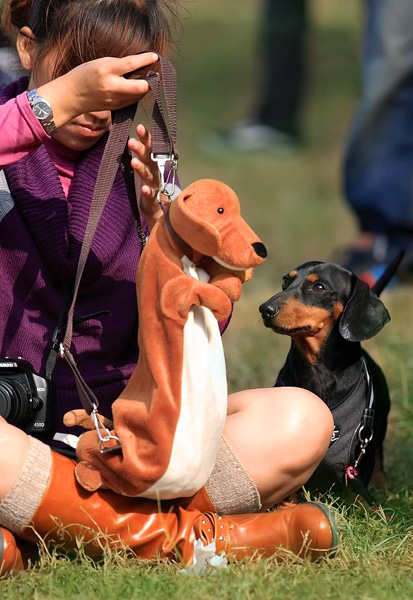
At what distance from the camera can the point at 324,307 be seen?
2.47 metres

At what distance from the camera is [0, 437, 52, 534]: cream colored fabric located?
6.46 ft

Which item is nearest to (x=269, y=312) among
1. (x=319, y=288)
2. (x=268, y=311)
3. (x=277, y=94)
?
(x=268, y=311)

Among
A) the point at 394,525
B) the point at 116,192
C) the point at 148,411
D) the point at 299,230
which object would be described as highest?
the point at 116,192

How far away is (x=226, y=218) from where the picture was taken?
189 cm

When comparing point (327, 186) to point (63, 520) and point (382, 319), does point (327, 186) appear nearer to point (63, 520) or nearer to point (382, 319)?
point (382, 319)

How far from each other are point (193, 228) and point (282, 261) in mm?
4482

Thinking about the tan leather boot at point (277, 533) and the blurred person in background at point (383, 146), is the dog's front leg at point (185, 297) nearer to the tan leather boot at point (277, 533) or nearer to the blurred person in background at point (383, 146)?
the tan leather boot at point (277, 533)

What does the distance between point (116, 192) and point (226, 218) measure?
0.54 metres

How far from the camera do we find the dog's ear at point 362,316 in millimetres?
2408

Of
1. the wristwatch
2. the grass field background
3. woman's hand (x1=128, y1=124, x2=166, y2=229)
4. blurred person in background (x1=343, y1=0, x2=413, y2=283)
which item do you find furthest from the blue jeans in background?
the wristwatch

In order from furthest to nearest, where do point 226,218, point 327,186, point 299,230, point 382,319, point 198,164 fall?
point 198,164 < point 327,186 < point 299,230 < point 382,319 < point 226,218

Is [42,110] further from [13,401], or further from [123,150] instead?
[13,401]

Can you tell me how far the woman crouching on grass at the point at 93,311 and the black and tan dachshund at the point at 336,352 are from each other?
24 cm

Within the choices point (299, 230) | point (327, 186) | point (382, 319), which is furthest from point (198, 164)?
point (382, 319)
